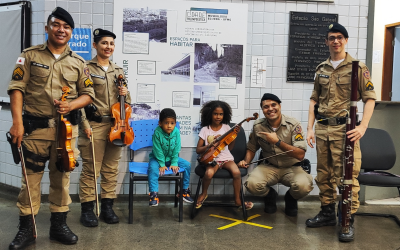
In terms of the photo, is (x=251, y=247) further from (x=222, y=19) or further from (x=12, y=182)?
(x=12, y=182)

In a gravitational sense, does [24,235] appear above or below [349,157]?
below

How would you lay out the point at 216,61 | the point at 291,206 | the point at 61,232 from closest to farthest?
the point at 61,232 → the point at 291,206 → the point at 216,61

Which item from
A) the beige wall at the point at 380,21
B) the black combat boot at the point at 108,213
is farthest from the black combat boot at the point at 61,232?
the beige wall at the point at 380,21

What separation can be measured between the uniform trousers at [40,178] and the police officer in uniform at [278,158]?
1.81 m

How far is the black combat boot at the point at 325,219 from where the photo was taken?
3.70m

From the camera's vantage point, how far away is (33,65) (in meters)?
2.90

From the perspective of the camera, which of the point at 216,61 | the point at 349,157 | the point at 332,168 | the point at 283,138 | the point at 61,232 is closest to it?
the point at 61,232

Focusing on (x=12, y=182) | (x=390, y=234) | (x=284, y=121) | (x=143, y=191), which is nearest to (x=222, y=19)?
(x=284, y=121)

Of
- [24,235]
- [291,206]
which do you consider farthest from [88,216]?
[291,206]

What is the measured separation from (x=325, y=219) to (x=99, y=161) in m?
2.24

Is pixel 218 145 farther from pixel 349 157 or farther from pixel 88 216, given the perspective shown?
pixel 88 216

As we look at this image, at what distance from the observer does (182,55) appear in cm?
438

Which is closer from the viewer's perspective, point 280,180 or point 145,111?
point 280,180

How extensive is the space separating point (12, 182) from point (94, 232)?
182 cm
